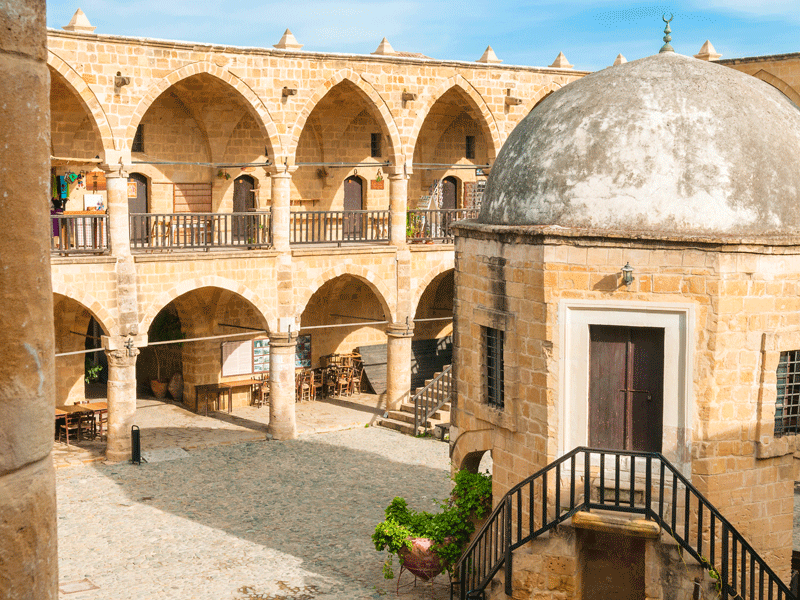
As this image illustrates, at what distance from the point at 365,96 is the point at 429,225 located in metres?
3.51

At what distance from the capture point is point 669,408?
9.14m

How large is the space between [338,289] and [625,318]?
16221 mm

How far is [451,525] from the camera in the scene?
11.1m

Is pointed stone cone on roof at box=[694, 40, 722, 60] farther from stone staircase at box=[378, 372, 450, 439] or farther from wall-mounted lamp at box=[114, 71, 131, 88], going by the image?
wall-mounted lamp at box=[114, 71, 131, 88]

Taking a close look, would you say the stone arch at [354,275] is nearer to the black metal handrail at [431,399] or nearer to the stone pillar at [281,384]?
the stone pillar at [281,384]

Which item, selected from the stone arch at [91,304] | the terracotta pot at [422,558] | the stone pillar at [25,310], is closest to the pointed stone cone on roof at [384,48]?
the stone arch at [91,304]

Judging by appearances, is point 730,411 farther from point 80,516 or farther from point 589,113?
point 80,516

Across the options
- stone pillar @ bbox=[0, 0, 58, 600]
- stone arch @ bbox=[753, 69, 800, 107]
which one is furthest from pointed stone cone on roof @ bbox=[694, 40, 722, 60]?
stone pillar @ bbox=[0, 0, 58, 600]

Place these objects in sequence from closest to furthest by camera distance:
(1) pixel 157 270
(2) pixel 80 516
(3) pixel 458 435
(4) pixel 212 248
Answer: (3) pixel 458 435
(2) pixel 80 516
(1) pixel 157 270
(4) pixel 212 248

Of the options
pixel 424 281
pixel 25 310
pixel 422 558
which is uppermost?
pixel 25 310

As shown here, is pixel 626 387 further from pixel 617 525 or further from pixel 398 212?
pixel 398 212

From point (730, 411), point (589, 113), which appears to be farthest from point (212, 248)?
point (730, 411)

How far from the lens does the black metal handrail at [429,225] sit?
22.3 m

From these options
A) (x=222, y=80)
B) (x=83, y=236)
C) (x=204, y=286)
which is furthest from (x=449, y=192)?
(x=83, y=236)
